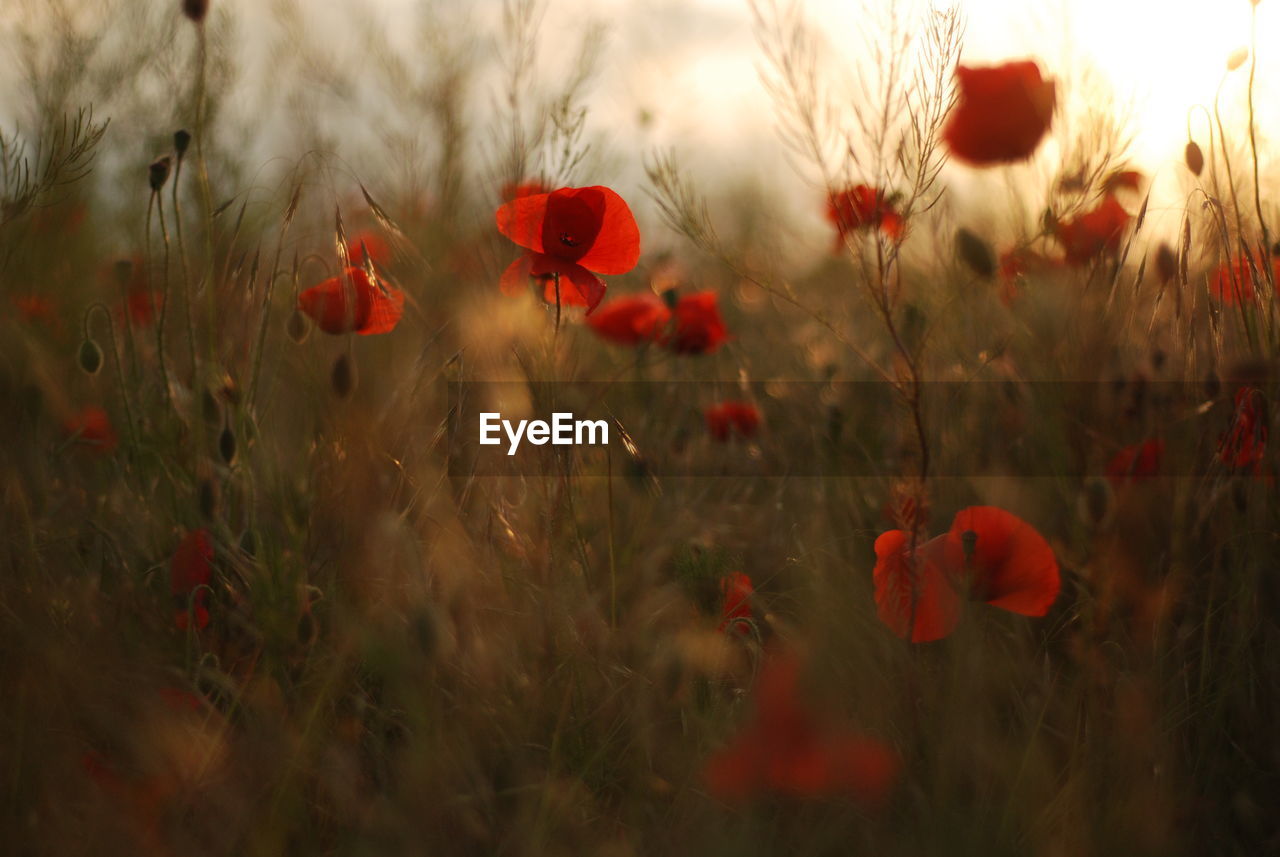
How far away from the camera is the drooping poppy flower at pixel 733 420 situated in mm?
1762

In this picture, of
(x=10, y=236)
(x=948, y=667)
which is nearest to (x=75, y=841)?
(x=948, y=667)

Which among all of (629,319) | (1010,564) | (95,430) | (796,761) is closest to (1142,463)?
(1010,564)

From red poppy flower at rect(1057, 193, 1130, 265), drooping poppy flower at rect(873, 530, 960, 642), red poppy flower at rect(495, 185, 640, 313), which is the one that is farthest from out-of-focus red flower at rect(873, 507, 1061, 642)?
red poppy flower at rect(495, 185, 640, 313)

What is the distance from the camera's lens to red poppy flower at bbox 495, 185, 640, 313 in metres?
1.29

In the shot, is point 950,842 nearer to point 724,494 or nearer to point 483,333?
point 483,333

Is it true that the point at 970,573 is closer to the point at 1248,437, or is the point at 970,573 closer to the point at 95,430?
the point at 1248,437

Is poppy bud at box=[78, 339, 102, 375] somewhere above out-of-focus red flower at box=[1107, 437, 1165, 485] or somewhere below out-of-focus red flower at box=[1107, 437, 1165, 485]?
above

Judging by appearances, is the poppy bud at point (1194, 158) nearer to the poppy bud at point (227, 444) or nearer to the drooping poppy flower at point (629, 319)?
the drooping poppy flower at point (629, 319)

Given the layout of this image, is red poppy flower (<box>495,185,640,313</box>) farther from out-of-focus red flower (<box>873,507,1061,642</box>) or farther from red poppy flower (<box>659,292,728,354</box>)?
out-of-focus red flower (<box>873,507,1061,642</box>)

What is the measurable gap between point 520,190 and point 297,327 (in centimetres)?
41

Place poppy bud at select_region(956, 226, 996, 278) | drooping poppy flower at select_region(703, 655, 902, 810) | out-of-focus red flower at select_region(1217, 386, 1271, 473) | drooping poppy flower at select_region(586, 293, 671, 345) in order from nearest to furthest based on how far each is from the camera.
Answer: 1. drooping poppy flower at select_region(703, 655, 902, 810)
2. out-of-focus red flower at select_region(1217, 386, 1271, 473)
3. poppy bud at select_region(956, 226, 996, 278)
4. drooping poppy flower at select_region(586, 293, 671, 345)

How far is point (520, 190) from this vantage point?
1524mm

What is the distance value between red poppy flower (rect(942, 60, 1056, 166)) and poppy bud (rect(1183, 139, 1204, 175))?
319 millimetres

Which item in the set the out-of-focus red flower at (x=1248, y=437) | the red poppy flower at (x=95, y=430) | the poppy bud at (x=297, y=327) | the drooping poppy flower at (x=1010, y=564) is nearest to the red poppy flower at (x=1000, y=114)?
the out-of-focus red flower at (x=1248, y=437)
